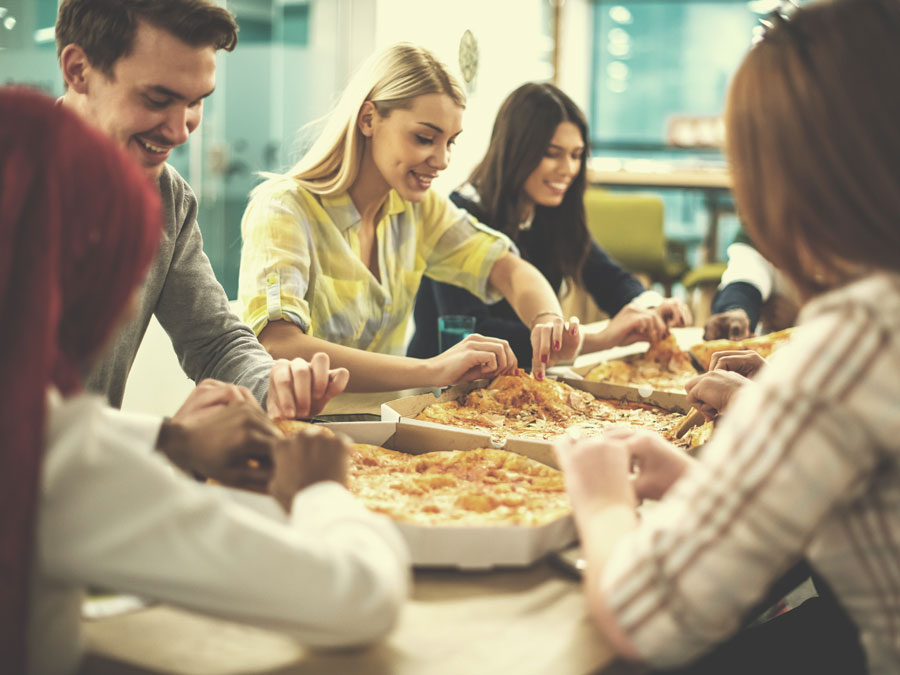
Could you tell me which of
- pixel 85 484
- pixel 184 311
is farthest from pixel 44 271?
pixel 184 311

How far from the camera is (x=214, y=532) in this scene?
28.2 inches

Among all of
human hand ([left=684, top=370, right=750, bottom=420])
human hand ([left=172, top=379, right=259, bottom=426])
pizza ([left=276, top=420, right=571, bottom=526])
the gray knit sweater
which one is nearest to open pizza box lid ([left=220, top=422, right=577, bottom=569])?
pizza ([left=276, top=420, right=571, bottom=526])

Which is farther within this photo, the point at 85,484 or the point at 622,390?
the point at 622,390

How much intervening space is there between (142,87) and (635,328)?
1.50m

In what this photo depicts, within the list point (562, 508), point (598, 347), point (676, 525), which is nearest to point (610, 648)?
point (676, 525)

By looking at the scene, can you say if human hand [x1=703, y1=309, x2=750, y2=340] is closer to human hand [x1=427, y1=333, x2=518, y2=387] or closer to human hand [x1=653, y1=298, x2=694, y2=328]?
human hand [x1=653, y1=298, x2=694, y2=328]

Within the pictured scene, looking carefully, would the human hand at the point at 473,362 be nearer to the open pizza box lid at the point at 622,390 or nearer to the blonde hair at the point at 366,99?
the open pizza box lid at the point at 622,390

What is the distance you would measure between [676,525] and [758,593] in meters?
0.09

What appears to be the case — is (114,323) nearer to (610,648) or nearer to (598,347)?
(610,648)

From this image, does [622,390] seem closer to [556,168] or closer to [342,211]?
[342,211]

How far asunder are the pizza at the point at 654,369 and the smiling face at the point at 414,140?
67 cm

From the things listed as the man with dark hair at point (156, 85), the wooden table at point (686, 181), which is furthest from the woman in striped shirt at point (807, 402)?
the wooden table at point (686, 181)

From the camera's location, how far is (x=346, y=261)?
2074 mm

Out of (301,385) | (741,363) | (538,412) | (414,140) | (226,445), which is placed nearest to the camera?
(226,445)
